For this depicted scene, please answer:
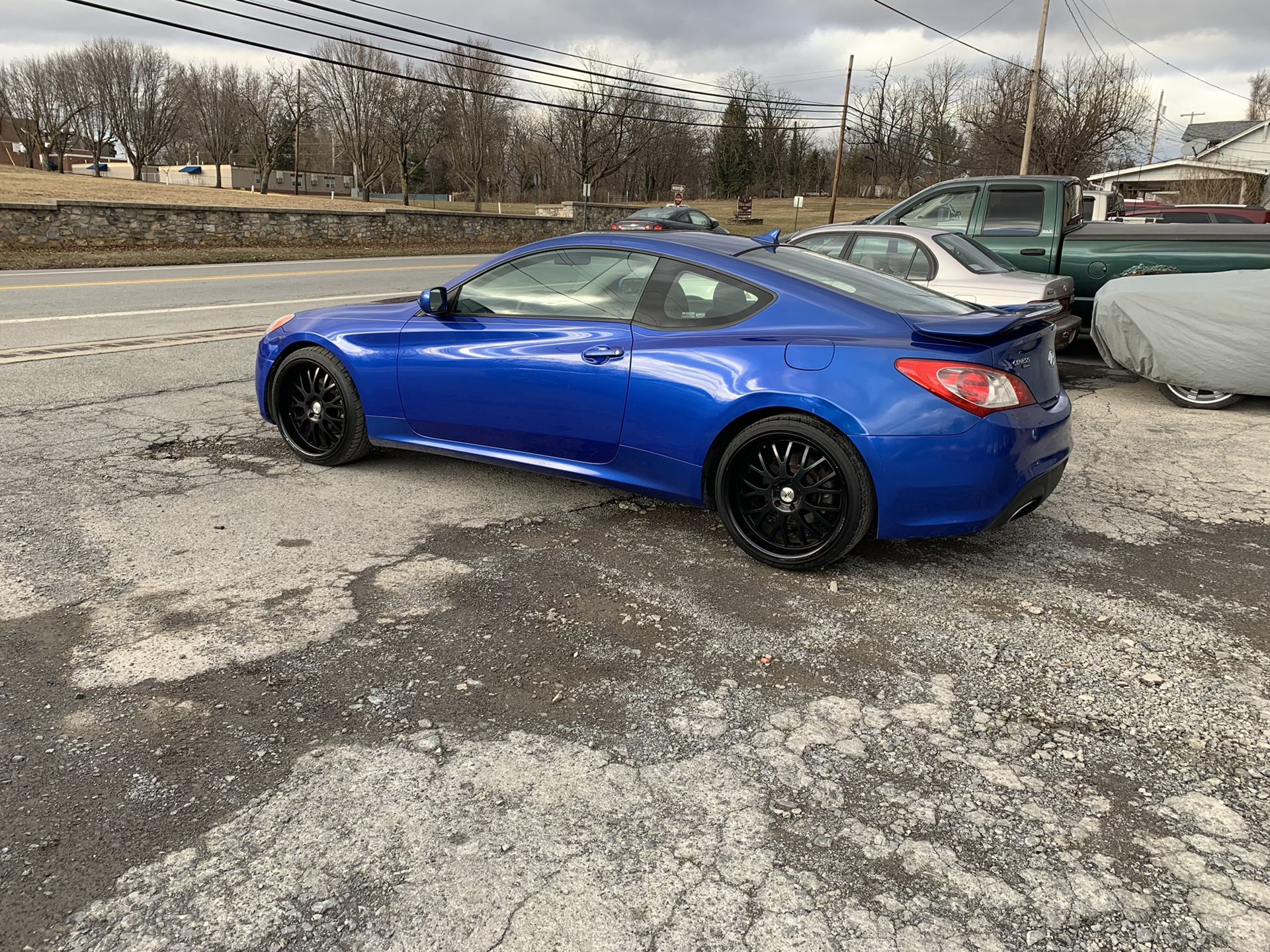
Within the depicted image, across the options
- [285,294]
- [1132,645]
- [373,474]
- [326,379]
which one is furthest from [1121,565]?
[285,294]

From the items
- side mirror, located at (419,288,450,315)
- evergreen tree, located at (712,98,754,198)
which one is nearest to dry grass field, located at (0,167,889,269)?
evergreen tree, located at (712,98,754,198)

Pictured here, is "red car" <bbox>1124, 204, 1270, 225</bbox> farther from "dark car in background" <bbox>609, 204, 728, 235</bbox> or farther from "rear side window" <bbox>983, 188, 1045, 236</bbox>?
"dark car in background" <bbox>609, 204, 728, 235</bbox>

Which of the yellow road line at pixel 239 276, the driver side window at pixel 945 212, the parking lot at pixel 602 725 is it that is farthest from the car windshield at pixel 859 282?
the yellow road line at pixel 239 276

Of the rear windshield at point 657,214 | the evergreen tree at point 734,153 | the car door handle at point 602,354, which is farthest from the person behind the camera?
the evergreen tree at point 734,153

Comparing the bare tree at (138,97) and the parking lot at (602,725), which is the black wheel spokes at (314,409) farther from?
the bare tree at (138,97)

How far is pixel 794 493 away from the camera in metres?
4.02

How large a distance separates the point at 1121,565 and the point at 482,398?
3.13 metres

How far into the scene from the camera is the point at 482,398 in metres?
4.79

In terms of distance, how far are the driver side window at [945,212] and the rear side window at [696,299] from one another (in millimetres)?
7195

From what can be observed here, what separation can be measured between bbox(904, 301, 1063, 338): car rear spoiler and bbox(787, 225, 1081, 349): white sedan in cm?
429

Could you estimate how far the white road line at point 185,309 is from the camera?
11078 millimetres

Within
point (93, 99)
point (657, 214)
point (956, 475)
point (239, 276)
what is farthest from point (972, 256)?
point (93, 99)

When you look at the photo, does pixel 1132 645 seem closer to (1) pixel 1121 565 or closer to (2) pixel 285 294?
(1) pixel 1121 565

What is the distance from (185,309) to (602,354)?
1030 centimetres
